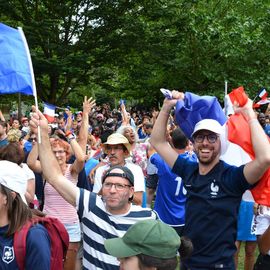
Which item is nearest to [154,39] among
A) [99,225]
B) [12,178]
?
[99,225]

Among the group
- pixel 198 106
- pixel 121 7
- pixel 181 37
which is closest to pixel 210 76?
pixel 181 37

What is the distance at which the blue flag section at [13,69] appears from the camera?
19.5 ft

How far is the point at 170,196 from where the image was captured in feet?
19.1

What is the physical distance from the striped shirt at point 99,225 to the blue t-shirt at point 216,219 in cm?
36

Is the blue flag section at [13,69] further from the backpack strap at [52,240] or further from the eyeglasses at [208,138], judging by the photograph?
the backpack strap at [52,240]

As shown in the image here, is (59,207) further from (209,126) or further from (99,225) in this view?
(209,126)

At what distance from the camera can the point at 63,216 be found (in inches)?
197

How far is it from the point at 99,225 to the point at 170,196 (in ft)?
8.63

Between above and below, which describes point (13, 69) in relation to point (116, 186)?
above

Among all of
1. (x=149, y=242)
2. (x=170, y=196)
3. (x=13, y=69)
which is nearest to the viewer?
(x=149, y=242)

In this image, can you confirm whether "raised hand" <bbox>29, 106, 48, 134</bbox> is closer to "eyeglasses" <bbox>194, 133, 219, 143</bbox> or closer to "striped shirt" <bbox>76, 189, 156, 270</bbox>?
"striped shirt" <bbox>76, 189, 156, 270</bbox>

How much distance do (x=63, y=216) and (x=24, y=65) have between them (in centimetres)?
220

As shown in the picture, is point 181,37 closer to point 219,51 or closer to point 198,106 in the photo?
point 219,51

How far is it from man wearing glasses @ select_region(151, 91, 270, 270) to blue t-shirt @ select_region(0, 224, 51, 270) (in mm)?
1160
